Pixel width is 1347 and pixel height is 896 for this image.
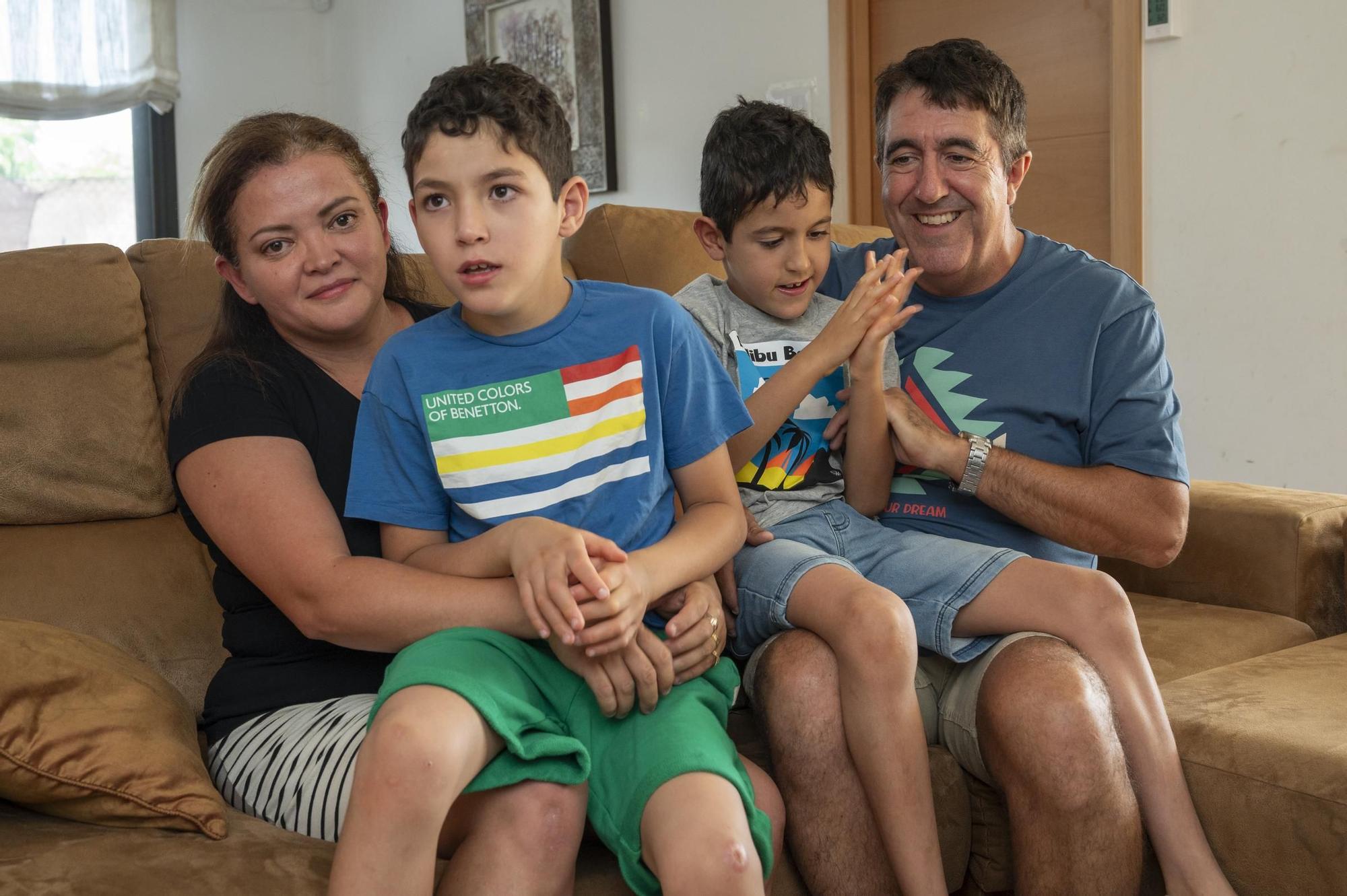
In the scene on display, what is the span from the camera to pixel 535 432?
1.29 metres

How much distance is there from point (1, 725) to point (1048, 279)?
1.39 metres

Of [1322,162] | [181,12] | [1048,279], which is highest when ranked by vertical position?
[181,12]

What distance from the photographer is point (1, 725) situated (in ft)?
3.74

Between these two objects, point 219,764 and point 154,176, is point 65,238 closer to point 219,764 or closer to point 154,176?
point 154,176

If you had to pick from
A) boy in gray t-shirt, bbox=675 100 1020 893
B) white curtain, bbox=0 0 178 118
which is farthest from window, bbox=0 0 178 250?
boy in gray t-shirt, bbox=675 100 1020 893

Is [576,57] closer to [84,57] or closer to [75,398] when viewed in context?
[84,57]

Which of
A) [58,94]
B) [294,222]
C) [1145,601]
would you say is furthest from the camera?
[58,94]

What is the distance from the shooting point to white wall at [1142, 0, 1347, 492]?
106 inches

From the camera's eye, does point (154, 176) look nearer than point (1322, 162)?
No

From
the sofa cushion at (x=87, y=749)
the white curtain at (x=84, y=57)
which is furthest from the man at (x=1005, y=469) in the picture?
the white curtain at (x=84, y=57)

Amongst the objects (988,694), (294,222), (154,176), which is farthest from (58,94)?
(988,694)

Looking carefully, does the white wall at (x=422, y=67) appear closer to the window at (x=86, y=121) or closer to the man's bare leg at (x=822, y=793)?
the window at (x=86, y=121)

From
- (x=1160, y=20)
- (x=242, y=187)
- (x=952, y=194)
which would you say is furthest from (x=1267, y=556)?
(x=242, y=187)

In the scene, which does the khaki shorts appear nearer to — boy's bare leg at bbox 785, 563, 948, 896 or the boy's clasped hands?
boy's bare leg at bbox 785, 563, 948, 896
